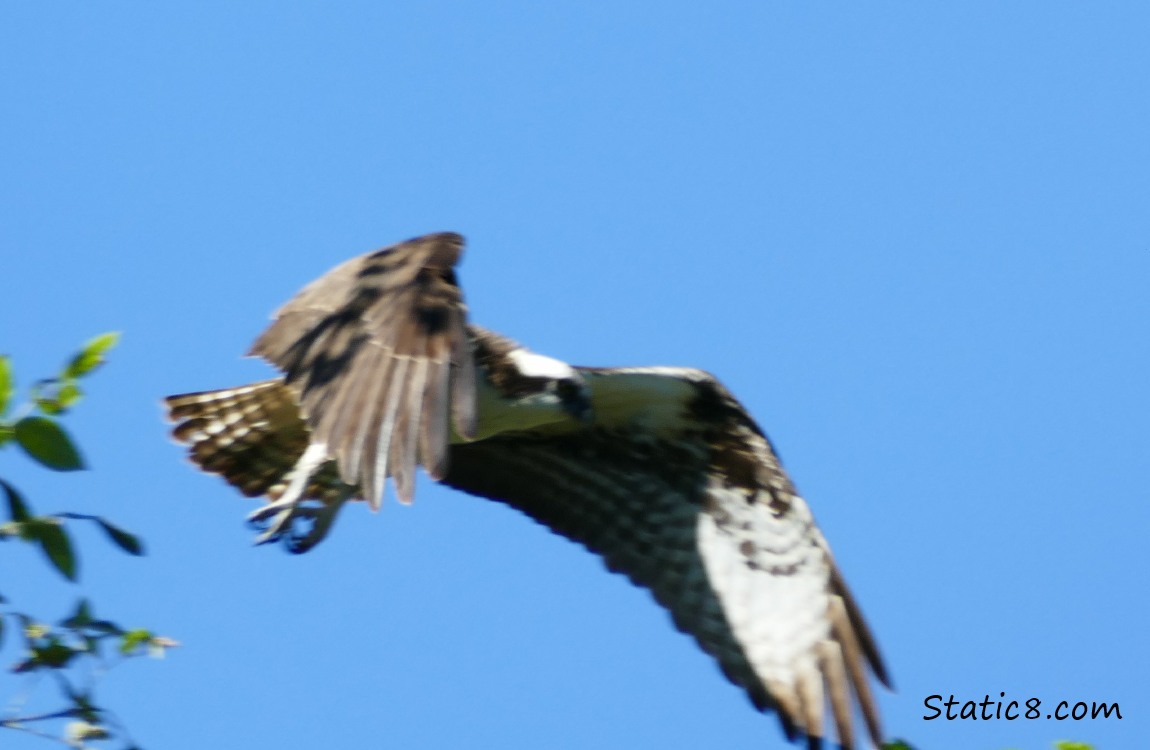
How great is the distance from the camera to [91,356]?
3.23 m

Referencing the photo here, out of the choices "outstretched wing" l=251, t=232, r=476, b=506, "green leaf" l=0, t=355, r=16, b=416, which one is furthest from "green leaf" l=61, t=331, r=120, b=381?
"outstretched wing" l=251, t=232, r=476, b=506

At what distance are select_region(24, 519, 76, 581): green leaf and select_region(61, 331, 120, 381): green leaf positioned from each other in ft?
1.22

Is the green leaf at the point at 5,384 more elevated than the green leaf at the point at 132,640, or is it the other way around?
the green leaf at the point at 5,384

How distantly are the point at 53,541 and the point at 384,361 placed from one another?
1.47 metres

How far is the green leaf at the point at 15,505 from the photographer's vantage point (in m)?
2.96

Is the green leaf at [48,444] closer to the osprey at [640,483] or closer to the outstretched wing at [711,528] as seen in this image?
the osprey at [640,483]

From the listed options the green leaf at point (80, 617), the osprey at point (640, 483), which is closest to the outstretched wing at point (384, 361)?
the osprey at point (640, 483)

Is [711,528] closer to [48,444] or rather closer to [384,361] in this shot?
[384,361]

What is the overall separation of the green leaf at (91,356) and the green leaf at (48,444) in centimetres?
31

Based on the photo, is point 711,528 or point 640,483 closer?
point 711,528

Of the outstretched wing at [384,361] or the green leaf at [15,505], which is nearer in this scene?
the green leaf at [15,505]

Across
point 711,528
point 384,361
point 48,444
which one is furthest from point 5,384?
point 711,528

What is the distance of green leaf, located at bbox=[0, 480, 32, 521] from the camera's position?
296 cm

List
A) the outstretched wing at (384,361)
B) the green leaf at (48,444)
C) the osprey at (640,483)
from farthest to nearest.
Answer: the osprey at (640,483) < the outstretched wing at (384,361) < the green leaf at (48,444)
